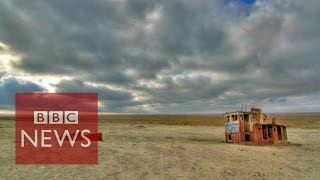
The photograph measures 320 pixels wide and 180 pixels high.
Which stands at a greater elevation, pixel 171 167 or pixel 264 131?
pixel 264 131

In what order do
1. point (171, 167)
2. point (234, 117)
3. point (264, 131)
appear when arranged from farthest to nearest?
point (234, 117), point (264, 131), point (171, 167)

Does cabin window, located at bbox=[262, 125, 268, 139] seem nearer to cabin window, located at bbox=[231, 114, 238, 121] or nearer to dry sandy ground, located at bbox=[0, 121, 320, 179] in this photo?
cabin window, located at bbox=[231, 114, 238, 121]

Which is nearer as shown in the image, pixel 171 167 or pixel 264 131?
pixel 171 167

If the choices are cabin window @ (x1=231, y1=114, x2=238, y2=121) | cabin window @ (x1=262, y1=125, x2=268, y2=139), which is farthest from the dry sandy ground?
cabin window @ (x1=231, y1=114, x2=238, y2=121)

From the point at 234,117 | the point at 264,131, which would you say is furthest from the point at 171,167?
the point at 264,131

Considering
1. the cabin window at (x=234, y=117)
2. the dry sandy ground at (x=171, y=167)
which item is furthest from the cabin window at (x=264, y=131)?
the dry sandy ground at (x=171, y=167)

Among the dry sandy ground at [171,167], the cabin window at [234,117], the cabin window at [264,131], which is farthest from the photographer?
the cabin window at [234,117]

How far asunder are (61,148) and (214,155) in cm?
1051

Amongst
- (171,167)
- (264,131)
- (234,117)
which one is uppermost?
(234,117)

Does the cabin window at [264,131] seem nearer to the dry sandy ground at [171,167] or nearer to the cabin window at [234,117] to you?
the cabin window at [234,117]

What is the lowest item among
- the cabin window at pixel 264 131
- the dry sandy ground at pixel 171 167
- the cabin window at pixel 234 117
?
the dry sandy ground at pixel 171 167

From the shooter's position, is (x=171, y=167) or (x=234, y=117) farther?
(x=234, y=117)

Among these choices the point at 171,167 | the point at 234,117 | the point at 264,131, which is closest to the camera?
the point at 171,167

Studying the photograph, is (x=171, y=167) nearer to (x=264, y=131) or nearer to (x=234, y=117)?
(x=234, y=117)
